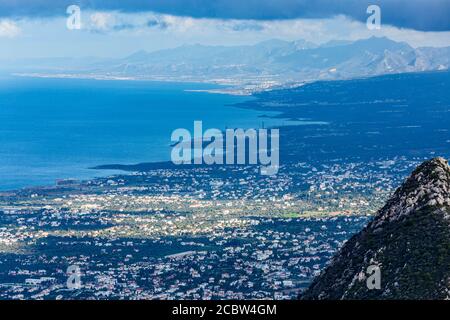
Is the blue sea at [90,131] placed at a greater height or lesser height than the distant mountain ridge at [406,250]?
greater

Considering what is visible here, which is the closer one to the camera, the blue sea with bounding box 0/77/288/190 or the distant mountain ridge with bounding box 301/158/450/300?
the distant mountain ridge with bounding box 301/158/450/300

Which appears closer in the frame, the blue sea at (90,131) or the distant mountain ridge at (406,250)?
the distant mountain ridge at (406,250)

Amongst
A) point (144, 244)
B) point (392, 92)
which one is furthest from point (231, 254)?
point (392, 92)

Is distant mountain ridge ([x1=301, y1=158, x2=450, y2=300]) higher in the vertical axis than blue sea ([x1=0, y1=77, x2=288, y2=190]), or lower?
lower
